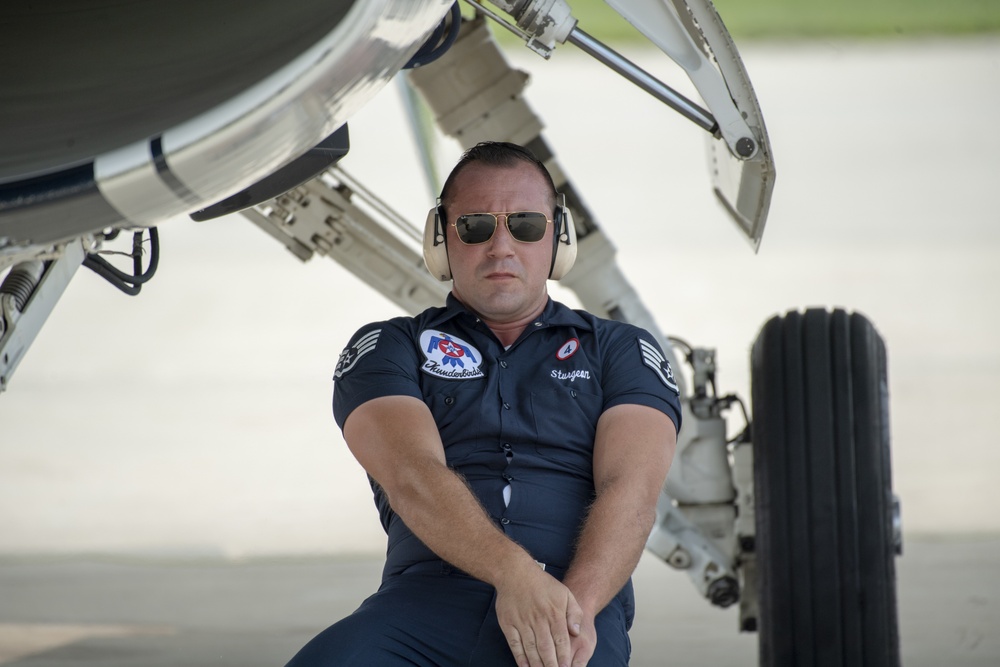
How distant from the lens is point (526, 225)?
7.72ft

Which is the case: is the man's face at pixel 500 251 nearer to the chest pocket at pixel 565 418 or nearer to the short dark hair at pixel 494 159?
the short dark hair at pixel 494 159

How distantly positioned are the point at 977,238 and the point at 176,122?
9700 millimetres

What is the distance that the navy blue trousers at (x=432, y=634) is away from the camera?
2.00 m

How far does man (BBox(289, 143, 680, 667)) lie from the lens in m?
2.00

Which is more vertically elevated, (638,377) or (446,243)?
(446,243)

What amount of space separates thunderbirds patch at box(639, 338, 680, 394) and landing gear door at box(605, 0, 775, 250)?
568 millimetres

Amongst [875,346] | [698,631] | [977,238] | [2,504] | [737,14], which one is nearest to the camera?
[875,346]

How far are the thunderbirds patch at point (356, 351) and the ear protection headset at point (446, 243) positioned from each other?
20 cm

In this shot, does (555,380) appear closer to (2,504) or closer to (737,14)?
(2,504)

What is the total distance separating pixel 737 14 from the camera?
12.0 metres

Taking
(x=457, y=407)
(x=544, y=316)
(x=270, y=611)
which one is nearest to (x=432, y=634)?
(x=457, y=407)

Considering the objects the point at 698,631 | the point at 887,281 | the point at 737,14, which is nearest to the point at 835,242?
the point at 887,281

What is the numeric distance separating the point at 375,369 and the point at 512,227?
15.0 inches

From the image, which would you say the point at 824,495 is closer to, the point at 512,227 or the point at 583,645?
the point at 512,227
